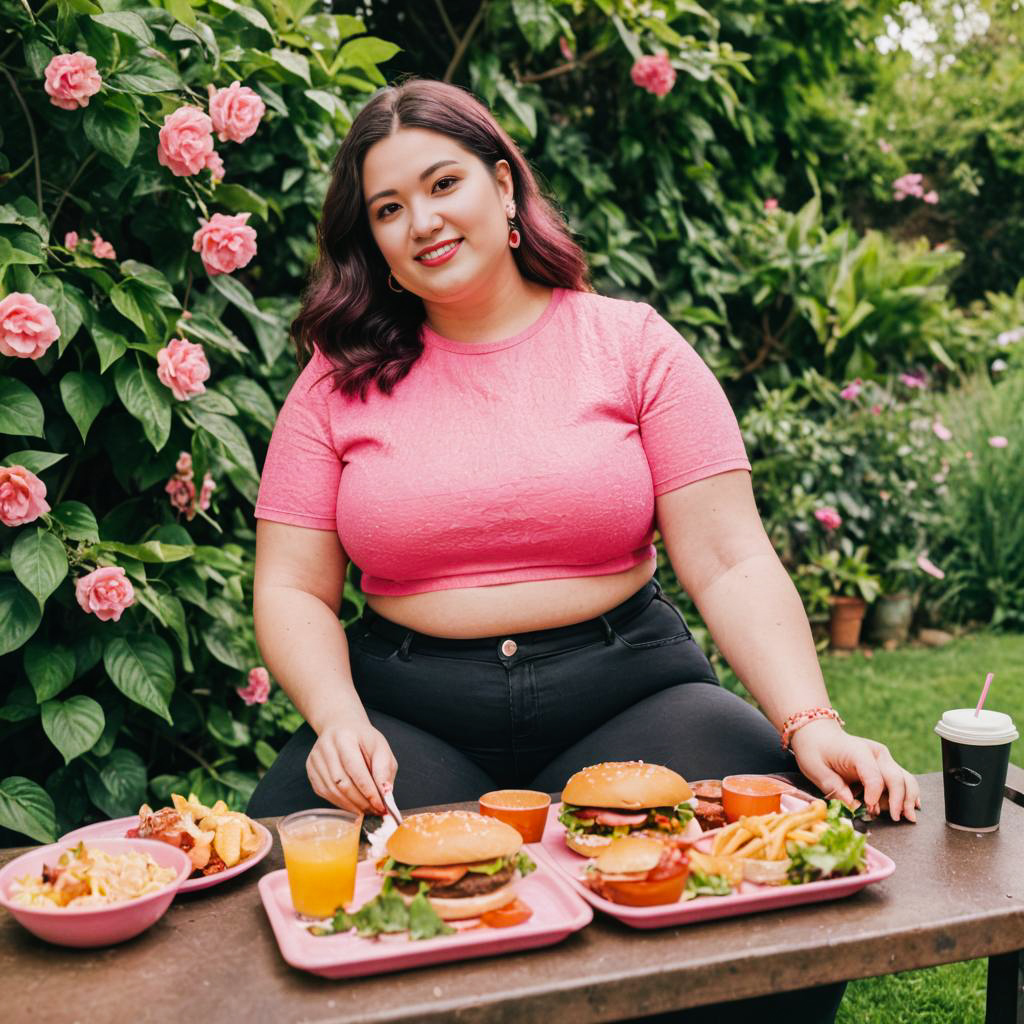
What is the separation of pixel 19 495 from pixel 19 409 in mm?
157

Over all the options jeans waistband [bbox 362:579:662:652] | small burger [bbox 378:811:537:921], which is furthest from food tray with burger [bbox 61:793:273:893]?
jeans waistband [bbox 362:579:662:652]

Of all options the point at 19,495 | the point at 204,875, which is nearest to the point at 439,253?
the point at 19,495

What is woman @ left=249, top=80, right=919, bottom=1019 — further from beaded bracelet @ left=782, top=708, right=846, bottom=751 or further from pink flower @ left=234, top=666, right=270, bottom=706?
pink flower @ left=234, top=666, right=270, bottom=706

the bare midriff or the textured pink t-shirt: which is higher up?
the textured pink t-shirt

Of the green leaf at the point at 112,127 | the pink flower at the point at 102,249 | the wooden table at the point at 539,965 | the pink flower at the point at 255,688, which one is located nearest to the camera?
the wooden table at the point at 539,965

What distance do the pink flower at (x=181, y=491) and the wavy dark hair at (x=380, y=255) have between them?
365 millimetres

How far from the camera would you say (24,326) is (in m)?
1.76

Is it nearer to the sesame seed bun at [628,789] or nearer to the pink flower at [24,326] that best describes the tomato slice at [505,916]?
the sesame seed bun at [628,789]

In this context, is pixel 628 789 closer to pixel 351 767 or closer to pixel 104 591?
pixel 351 767

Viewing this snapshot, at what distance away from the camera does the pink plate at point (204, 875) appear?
128 centimetres

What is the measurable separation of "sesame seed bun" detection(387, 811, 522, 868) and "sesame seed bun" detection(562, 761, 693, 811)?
145 mm

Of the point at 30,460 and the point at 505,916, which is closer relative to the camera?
the point at 505,916

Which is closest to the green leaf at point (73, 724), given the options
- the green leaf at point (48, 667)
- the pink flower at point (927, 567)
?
the green leaf at point (48, 667)

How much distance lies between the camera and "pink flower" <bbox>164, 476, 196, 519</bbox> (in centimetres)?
220
